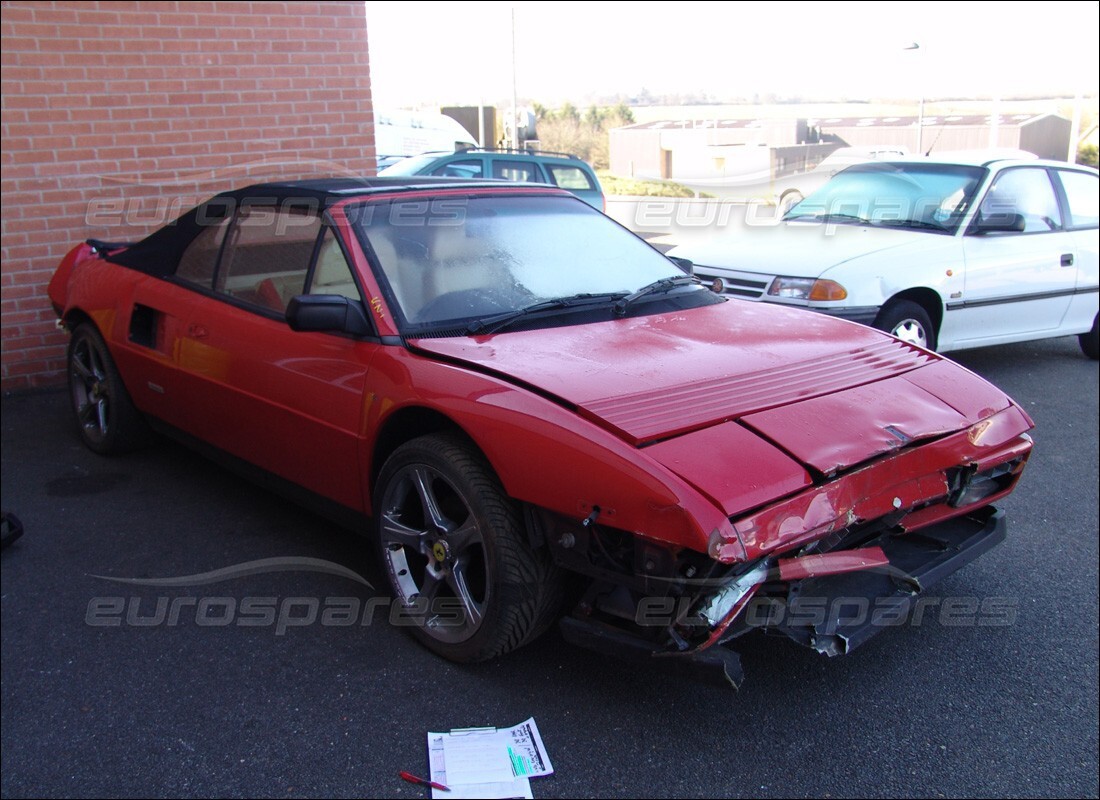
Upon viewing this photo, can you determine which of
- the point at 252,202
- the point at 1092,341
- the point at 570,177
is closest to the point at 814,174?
the point at 570,177

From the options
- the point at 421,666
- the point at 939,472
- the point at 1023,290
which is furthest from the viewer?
Answer: the point at 1023,290

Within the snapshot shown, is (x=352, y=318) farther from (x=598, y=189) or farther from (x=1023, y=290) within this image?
(x=598, y=189)

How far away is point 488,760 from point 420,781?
0.20 metres

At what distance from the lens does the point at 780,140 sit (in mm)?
20922

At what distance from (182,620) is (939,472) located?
107 inches

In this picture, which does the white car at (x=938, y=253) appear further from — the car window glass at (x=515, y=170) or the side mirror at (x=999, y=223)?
the car window glass at (x=515, y=170)

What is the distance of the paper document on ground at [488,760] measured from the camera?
2.54 metres

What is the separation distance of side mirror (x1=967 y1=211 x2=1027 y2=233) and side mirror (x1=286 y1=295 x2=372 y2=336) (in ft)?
16.3

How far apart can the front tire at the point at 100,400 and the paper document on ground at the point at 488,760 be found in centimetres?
319

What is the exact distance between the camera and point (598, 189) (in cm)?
1234

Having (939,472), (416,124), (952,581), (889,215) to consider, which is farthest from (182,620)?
(416,124)

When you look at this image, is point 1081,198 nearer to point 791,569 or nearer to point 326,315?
point 791,569

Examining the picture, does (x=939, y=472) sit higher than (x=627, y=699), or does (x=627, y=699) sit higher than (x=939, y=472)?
(x=939, y=472)

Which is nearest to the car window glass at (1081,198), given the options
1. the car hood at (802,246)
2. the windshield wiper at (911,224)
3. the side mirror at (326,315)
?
the windshield wiper at (911,224)
